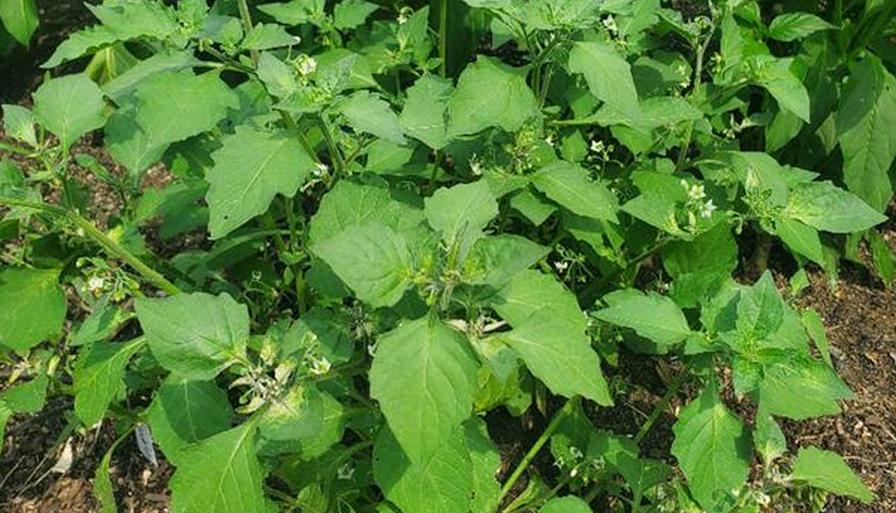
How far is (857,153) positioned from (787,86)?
708mm

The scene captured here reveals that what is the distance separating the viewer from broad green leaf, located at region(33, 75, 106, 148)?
196 cm

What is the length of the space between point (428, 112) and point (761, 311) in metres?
0.87

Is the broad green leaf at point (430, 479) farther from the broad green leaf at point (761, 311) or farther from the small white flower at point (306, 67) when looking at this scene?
the small white flower at point (306, 67)

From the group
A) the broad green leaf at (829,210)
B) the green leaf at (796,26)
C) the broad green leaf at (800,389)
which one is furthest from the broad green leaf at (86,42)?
the green leaf at (796,26)

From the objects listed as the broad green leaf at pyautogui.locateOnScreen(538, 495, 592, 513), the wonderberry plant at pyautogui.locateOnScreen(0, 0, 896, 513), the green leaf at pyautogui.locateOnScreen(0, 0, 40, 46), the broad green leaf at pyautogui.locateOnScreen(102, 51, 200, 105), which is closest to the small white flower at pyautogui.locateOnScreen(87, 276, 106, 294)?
the wonderberry plant at pyautogui.locateOnScreen(0, 0, 896, 513)

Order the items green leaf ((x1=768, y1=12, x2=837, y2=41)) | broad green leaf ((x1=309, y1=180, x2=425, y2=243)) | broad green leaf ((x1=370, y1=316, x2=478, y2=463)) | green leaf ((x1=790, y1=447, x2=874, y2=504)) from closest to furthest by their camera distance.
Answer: broad green leaf ((x1=370, y1=316, x2=478, y2=463)) < broad green leaf ((x1=309, y1=180, x2=425, y2=243)) < green leaf ((x1=790, y1=447, x2=874, y2=504)) < green leaf ((x1=768, y1=12, x2=837, y2=41))

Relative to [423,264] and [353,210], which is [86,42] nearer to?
[353,210]

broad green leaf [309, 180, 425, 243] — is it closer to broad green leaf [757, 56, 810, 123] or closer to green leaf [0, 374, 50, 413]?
green leaf [0, 374, 50, 413]

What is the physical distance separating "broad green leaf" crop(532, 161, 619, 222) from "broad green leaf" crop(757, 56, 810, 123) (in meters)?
0.51

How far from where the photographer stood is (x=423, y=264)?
5.62 ft

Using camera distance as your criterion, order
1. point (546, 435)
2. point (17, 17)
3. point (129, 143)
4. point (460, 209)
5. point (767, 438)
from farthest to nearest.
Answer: point (17, 17)
point (546, 435)
point (129, 143)
point (767, 438)
point (460, 209)

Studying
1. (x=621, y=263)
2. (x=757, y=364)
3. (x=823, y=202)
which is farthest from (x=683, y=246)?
(x=757, y=364)

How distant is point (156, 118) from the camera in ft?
6.36

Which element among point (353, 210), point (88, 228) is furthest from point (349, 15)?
point (88, 228)
